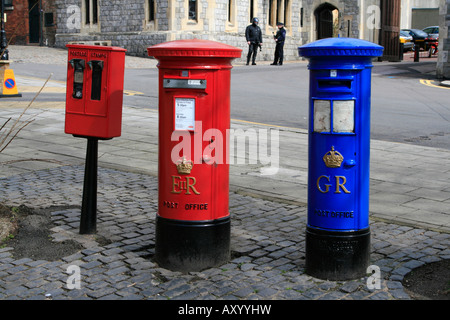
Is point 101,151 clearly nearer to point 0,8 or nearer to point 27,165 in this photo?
point 27,165

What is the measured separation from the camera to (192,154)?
4688 millimetres

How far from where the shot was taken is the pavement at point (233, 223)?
435 centimetres

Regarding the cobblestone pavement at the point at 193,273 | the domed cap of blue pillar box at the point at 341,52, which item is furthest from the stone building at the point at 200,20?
the domed cap of blue pillar box at the point at 341,52

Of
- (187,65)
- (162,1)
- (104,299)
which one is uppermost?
(162,1)

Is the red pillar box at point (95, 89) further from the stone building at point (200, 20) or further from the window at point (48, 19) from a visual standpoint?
the window at point (48, 19)

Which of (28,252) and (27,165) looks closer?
(28,252)

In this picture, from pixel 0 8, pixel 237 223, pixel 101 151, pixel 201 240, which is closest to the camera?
pixel 201 240

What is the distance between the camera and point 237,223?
5.86 meters

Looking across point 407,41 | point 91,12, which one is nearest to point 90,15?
point 91,12

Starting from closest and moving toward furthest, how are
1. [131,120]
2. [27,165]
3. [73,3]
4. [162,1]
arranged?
[27,165]
[131,120]
[162,1]
[73,3]

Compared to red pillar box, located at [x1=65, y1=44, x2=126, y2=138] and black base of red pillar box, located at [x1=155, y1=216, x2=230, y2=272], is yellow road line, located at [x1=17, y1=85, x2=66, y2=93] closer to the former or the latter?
red pillar box, located at [x1=65, y1=44, x2=126, y2=138]

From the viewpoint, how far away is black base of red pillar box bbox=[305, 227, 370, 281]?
4.52m

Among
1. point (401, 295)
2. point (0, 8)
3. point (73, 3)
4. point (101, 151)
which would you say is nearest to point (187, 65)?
point (401, 295)

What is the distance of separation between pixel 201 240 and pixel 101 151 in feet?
15.9
